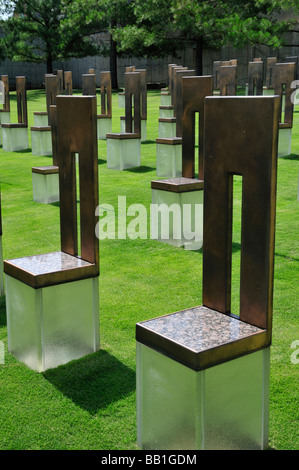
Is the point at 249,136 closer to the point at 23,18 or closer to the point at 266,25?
the point at 266,25

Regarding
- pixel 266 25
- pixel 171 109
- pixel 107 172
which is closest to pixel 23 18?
pixel 266 25

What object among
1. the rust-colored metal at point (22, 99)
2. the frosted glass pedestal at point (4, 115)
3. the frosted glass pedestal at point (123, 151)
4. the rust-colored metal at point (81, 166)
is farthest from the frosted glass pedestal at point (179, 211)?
the frosted glass pedestal at point (4, 115)

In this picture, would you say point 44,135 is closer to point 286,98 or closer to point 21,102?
point 21,102

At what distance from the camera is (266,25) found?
18.1 m

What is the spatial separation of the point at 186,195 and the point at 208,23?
16680 mm

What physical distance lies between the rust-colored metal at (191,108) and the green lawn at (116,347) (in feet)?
2.73

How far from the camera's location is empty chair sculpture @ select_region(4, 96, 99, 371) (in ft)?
10.2

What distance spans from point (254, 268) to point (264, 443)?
2.46ft

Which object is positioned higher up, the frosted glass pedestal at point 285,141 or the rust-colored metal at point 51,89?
the rust-colored metal at point 51,89

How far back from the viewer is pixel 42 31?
26375mm

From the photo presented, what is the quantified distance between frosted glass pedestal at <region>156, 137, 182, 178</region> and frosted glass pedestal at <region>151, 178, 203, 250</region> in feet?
8.41

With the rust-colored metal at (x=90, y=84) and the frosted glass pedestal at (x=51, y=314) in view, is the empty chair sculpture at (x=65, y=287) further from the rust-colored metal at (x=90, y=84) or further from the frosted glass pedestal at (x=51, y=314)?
the rust-colored metal at (x=90, y=84)

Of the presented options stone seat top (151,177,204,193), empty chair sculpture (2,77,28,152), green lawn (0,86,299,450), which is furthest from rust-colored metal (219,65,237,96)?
stone seat top (151,177,204,193)

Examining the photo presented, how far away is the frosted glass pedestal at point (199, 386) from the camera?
7.44 feet
